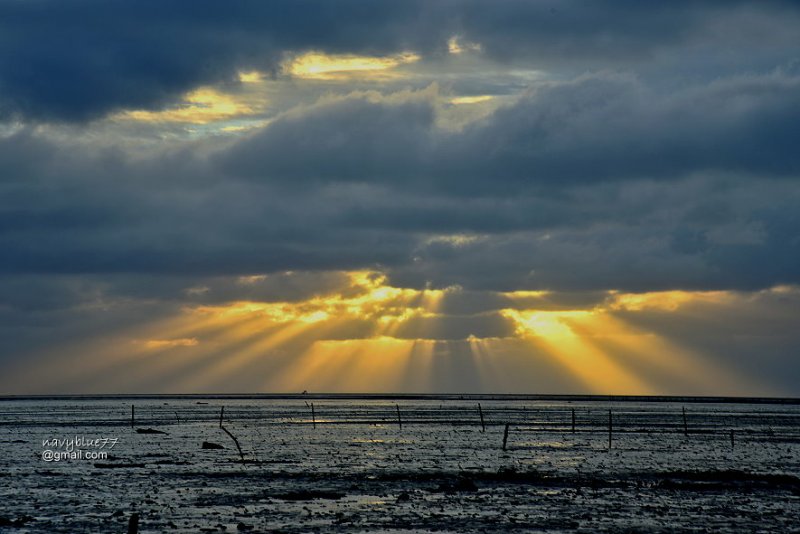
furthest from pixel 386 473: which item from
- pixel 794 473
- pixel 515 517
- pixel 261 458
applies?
pixel 794 473

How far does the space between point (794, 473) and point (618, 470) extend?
11.0 m

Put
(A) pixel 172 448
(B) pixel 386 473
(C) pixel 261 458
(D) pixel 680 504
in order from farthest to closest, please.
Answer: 1. (A) pixel 172 448
2. (C) pixel 261 458
3. (B) pixel 386 473
4. (D) pixel 680 504

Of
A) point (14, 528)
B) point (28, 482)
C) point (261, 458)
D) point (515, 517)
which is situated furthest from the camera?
point (261, 458)

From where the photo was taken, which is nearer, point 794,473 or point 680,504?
point 680,504

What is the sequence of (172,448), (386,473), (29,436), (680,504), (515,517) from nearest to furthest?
(515,517), (680,504), (386,473), (172,448), (29,436)

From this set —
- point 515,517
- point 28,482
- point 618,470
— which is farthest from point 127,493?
point 618,470

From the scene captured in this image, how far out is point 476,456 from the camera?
A: 242 feet

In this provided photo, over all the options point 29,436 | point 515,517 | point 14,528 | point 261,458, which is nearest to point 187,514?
Answer: point 14,528

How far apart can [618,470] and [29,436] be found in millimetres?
62017

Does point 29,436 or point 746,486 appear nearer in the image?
point 746,486

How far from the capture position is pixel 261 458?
69625 millimetres

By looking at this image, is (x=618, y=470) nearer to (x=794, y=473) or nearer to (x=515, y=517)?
(x=794, y=473)

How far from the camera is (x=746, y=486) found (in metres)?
53.2

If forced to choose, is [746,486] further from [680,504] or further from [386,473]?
[386,473]
